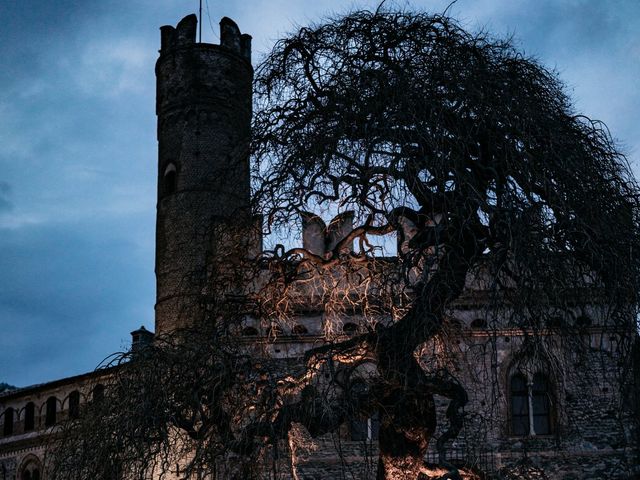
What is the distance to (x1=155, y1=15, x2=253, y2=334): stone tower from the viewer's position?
72.8ft

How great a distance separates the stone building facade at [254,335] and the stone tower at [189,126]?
0.10 feet

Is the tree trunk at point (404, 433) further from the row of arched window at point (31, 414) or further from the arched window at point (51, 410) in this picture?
the arched window at point (51, 410)

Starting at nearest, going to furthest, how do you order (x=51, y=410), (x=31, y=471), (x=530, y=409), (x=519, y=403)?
(x=530, y=409)
(x=519, y=403)
(x=31, y=471)
(x=51, y=410)

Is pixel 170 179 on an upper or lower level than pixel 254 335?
upper

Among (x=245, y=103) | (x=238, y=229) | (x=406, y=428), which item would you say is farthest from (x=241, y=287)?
(x=245, y=103)

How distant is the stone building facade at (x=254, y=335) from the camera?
1859 cm

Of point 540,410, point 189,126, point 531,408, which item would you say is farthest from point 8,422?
point 540,410

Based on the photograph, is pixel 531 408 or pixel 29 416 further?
pixel 29 416

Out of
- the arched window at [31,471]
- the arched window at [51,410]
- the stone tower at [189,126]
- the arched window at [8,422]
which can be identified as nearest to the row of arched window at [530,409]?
the stone tower at [189,126]

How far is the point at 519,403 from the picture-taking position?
65.0 ft

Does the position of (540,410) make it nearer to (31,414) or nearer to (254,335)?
(254,335)

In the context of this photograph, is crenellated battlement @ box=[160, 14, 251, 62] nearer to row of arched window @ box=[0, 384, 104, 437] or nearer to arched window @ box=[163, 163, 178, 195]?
arched window @ box=[163, 163, 178, 195]

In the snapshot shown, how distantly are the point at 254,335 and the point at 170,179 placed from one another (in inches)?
388

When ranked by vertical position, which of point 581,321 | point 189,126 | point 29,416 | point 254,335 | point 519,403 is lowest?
point 519,403
